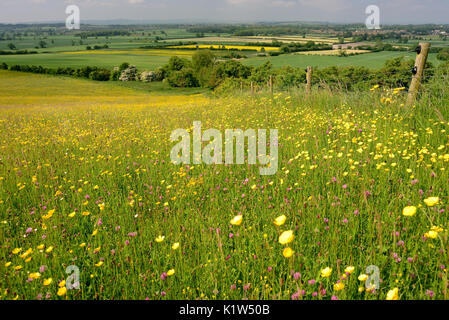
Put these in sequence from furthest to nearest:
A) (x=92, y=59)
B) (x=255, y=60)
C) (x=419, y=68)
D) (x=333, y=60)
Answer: (x=255, y=60) → (x=92, y=59) → (x=333, y=60) → (x=419, y=68)

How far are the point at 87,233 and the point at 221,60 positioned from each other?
55327 mm

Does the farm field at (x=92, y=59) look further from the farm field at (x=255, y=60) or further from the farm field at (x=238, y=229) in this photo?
the farm field at (x=238, y=229)

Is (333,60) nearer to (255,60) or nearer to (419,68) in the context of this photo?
(255,60)

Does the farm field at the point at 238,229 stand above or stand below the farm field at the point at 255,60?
below

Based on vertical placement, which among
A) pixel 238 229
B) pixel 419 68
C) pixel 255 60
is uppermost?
pixel 255 60

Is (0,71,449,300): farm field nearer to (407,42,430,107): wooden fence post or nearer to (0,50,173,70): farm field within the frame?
(407,42,430,107): wooden fence post

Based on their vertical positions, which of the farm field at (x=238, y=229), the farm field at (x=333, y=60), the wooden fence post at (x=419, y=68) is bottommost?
the farm field at (x=238, y=229)

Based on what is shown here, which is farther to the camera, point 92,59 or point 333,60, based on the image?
point 92,59

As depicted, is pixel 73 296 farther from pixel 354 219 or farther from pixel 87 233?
pixel 354 219

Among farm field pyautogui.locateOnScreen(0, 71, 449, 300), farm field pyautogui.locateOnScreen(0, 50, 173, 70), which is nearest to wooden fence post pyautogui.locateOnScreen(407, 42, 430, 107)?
farm field pyautogui.locateOnScreen(0, 71, 449, 300)

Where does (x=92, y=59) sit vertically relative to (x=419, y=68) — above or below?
above

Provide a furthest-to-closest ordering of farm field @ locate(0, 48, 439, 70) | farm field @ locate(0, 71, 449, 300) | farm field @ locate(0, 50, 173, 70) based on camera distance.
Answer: farm field @ locate(0, 50, 173, 70) < farm field @ locate(0, 48, 439, 70) < farm field @ locate(0, 71, 449, 300)

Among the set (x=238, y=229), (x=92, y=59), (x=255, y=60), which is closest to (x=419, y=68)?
(x=238, y=229)

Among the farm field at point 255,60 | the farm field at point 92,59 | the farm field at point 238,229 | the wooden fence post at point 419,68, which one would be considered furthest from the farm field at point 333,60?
the farm field at point 238,229
